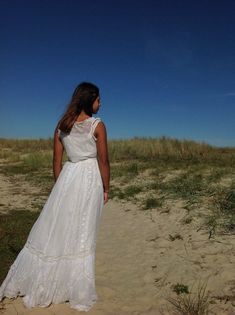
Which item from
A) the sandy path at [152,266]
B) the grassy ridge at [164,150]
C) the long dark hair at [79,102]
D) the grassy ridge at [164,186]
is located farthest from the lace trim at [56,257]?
the grassy ridge at [164,150]

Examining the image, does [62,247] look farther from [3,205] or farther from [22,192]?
[22,192]

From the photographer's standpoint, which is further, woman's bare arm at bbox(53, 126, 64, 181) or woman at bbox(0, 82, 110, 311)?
woman's bare arm at bbox(53, 126, 64, 181)

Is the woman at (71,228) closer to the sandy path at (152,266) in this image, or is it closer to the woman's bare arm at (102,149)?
the woman's bare arm at (102,149)

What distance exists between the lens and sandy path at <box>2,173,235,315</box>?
443 centimetres

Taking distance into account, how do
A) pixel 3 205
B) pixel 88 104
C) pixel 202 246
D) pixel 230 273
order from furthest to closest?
pixel 3 205 < pixel 202 246 < pixel 230 273 < pixel 88 104

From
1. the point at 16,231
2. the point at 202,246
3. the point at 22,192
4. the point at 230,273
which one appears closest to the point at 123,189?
the point at 22,192

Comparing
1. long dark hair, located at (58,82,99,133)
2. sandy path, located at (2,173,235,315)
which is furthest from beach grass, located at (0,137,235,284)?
long dark hair, located at (58,82,99,133)

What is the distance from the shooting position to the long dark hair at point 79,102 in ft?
13.6

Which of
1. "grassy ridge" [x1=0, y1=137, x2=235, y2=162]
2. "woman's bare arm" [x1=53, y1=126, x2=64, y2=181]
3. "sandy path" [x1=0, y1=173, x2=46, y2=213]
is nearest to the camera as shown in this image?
"woman's bare arm" [x1=53, y1=126, x2=64, y2=181]

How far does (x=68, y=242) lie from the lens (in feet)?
13.8

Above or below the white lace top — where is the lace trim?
below

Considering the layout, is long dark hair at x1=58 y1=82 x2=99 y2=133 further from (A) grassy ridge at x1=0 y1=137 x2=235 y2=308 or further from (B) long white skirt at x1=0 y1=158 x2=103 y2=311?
(A) grassy ridge at x1=0 y1=137 x2=235 y2=308

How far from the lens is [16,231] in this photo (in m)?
7.64

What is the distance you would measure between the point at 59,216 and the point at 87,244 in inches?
15.5
